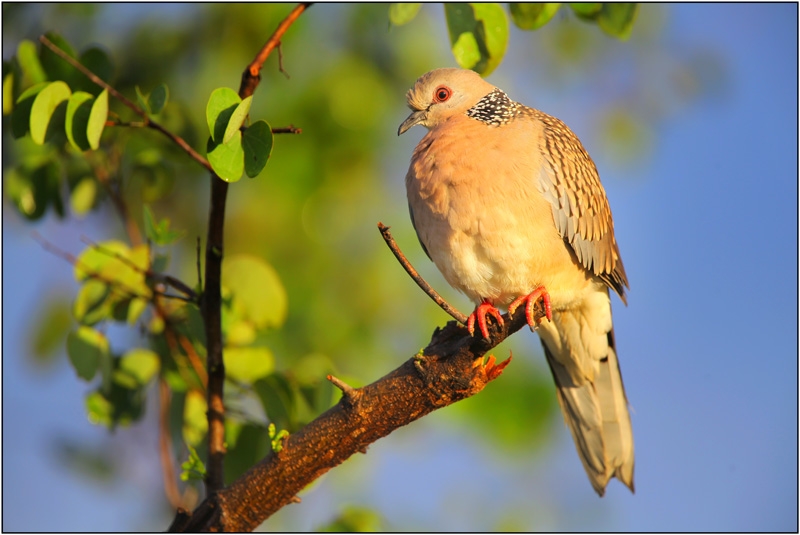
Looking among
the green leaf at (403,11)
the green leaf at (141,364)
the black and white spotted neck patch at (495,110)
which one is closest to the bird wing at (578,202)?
the black and white spotted neck patch at (495,110)

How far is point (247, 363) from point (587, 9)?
2.22m

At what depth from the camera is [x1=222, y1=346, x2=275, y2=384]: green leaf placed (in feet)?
11.8

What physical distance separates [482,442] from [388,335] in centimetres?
89

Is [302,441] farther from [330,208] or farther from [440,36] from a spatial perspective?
[440,36]

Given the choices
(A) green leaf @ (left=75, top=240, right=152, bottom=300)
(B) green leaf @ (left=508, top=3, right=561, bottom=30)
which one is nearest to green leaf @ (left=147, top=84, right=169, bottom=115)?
(A) green leaf @ (left=75, top=240, right=152, bottom=300)

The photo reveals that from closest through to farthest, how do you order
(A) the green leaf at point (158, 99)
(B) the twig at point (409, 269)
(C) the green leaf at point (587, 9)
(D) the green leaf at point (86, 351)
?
(B) the twig at point (409, 269) → (A) the green leaf at point (158, 99) → (D) the green leaf at point (86, 351) → (C) the green leaf at point (587, 9)

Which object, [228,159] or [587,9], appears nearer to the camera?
[228,159]

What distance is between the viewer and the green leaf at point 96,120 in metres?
3.05

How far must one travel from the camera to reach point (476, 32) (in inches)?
133

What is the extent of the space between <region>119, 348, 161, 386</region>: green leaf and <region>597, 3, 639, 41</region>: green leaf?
256 centimetres

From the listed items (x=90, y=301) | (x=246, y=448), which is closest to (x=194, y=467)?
(x=246, y=448)

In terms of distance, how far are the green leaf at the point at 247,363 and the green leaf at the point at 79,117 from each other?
42.5 inches

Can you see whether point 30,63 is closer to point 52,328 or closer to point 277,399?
point 277,399

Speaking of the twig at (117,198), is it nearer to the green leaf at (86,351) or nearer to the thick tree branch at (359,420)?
the green leaf at (86,351)
